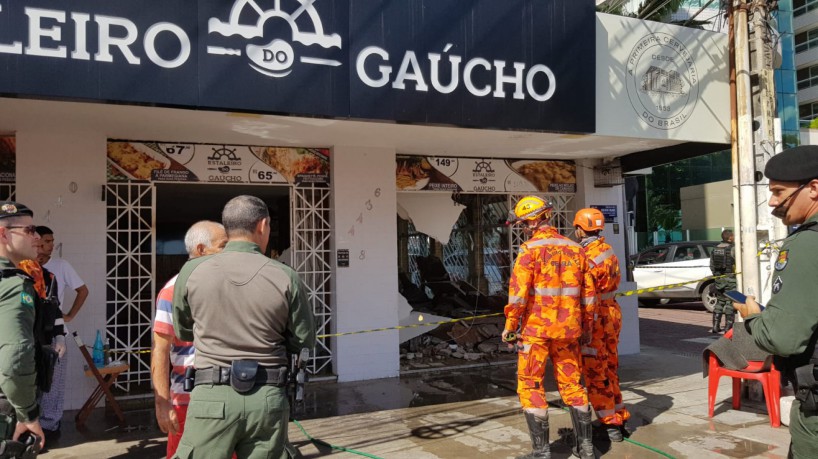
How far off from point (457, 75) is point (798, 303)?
13.9ft

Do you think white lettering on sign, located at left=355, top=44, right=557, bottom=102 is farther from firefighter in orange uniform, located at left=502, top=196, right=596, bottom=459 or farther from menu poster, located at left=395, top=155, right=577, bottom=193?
menu poster, located at left=395, top=155, right=577, bottom=193

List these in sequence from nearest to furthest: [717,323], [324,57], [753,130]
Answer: [324,57]
[753,130]
[717,323]

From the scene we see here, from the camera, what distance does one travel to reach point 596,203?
29.9ft

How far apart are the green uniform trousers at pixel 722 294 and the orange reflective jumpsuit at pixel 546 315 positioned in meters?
7.49

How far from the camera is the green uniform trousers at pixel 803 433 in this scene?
93.2 inches

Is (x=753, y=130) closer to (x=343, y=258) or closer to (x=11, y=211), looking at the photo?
(x=343, y=258)

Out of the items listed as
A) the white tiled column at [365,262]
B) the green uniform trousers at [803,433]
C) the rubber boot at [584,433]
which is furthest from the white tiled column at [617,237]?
the green uniform trousers at [803,433]

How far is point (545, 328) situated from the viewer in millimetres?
4543

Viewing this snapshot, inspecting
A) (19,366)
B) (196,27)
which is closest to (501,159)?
(196,27)

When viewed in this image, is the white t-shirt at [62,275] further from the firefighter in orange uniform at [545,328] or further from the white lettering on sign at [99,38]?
the firefighter in orange uniform at [545,328]

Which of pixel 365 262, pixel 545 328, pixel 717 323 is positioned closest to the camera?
pixel 545 328

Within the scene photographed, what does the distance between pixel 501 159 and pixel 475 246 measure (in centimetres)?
330

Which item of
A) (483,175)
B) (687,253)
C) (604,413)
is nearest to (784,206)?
(604,413)

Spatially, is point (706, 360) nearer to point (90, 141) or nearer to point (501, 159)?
point (501, 159)
